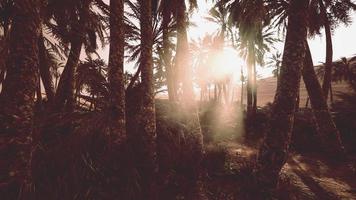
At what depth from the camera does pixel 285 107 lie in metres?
5.06

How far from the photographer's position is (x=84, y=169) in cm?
394

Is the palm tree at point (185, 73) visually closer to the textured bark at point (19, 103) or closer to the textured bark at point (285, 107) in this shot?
the textured bark at point (285, 107)

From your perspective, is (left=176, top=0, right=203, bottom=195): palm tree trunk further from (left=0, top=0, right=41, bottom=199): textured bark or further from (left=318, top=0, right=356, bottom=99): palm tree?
(left=318, top=0, right=356, bottom=99): palm tree

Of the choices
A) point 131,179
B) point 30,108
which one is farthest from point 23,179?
point 131,179

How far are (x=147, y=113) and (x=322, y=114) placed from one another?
8.63 m

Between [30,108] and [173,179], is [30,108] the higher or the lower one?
the higher one

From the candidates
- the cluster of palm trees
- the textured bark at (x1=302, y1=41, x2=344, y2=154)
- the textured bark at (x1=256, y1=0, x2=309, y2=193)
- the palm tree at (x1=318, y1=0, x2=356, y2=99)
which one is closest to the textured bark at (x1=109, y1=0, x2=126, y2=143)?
the cluster of palm trees

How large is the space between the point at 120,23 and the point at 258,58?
60.9ft

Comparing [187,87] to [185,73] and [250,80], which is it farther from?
[250,80]

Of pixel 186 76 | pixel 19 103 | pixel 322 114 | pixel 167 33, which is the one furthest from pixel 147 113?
pixel 322 114

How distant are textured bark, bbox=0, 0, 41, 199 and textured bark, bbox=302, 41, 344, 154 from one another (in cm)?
1071

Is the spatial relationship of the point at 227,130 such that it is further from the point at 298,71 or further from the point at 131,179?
the point at 131,179

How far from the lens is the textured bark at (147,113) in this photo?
15.8ft

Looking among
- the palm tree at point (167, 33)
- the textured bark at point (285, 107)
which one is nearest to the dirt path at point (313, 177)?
the textured bark at point (285, 107)
